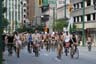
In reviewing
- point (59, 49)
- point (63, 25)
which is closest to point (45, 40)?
point (59, 49)

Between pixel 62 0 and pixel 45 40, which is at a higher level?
pixel 62 0

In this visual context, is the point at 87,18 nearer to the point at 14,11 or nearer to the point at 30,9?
the point at 14,11

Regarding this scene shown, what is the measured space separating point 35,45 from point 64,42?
8.16 feet

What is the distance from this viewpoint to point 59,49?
27.5 m

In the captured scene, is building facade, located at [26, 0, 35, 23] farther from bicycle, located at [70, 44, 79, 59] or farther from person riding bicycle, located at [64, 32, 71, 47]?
bicycle, located at [70, 44, 79, 59]

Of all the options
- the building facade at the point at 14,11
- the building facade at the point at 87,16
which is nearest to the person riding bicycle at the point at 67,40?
the building facade at the point at 87,16

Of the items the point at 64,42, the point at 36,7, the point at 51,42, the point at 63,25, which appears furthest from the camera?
the point at 36,7

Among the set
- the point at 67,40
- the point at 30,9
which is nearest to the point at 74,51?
→ the point at 67,40

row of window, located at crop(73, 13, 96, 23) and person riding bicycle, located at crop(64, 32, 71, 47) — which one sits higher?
row of window, located at crop(73, 13, 96, 23)

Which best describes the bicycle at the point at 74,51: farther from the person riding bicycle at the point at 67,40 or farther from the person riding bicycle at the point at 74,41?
the person riding bicycle at the point at 67,40

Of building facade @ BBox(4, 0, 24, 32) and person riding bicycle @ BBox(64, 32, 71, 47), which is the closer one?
person riding bicycle @ BBox(64, 32, 71, 47)

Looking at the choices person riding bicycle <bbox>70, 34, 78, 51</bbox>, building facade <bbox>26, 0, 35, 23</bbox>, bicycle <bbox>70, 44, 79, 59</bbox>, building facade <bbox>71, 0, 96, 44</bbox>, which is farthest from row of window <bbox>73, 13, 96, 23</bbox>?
building facade <bbox>26, 0, 35, 23</bbox>

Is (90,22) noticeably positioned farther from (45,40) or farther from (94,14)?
(45,40)

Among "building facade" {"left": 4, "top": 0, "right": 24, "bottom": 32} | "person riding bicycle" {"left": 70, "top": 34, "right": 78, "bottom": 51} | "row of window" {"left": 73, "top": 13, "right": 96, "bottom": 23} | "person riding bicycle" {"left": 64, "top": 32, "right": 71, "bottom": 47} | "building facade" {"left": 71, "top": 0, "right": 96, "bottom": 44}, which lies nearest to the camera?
"person riding bicycle" {"left": 70, "top": 34, "right": 78, "bottom": 51}
